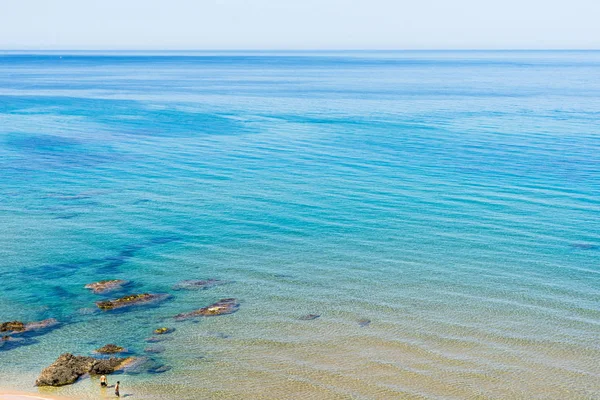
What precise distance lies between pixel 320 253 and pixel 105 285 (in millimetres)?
13200

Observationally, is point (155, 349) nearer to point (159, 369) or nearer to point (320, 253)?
point (159, 369)

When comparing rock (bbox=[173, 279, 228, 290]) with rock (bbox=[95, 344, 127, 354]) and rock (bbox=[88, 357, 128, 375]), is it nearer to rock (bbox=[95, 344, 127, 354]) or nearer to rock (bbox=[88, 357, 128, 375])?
rock (bbox=[95, 344, 127, 354])

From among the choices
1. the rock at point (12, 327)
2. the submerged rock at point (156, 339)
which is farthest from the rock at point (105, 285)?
the submerged rock at point (156, 339)

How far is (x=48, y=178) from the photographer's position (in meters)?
65.6

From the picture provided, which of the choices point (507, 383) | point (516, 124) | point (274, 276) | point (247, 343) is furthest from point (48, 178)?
point (516, 124)

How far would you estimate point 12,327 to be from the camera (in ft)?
114

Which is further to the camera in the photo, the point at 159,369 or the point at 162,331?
the point at 162,331

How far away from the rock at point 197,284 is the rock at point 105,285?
316 centimetres

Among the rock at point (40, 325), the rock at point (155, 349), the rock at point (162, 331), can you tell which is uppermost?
the rock at point (40, 325)

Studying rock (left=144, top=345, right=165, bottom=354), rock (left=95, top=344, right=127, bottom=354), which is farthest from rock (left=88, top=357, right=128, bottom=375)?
rock (left=144, top=345, right=165, bottom=354)

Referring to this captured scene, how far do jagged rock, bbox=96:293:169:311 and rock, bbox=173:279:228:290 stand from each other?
145cm

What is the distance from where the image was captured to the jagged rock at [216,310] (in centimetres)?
3622

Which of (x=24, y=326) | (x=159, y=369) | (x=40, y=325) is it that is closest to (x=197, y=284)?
(x=40, y=325)

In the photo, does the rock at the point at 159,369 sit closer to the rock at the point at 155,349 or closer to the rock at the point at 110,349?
the rock at the point at 155,349
